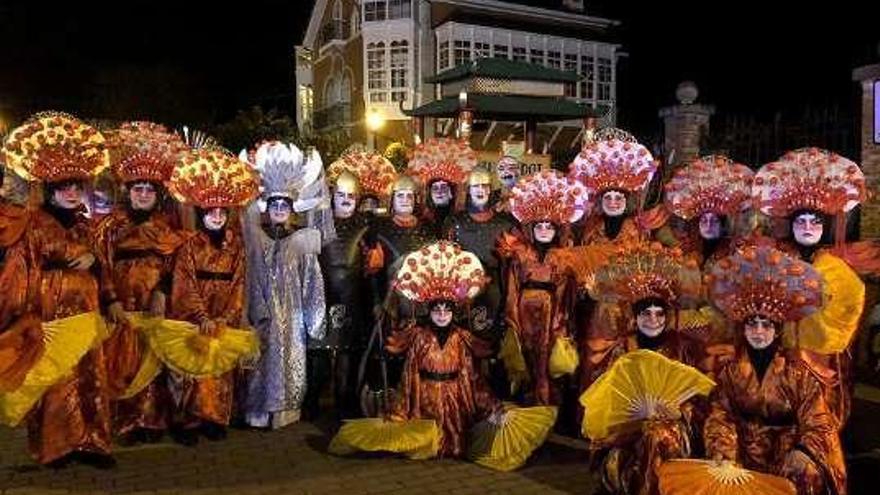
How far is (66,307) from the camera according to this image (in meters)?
6.06

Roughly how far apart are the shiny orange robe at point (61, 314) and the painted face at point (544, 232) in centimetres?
355

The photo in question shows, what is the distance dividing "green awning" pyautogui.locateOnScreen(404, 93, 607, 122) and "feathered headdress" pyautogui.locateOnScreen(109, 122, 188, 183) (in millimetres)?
9609

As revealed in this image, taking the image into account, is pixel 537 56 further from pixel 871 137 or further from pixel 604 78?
pixel 871 137

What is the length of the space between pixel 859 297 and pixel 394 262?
3734 millimetres

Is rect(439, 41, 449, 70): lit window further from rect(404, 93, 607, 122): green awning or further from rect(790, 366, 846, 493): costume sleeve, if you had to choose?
rect(790, 366, 846, 493): costume sleeve

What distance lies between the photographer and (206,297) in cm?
673

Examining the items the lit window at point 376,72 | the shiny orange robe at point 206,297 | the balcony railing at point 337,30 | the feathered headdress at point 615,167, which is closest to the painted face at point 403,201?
the feathered headdress at point 615,167

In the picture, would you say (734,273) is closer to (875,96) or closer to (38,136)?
(38,136)

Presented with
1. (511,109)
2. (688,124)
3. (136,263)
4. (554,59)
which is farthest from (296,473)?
(554,59)

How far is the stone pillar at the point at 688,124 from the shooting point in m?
13.4

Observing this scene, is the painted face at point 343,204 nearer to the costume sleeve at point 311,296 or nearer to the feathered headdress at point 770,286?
the costume sleeve at point 311,296

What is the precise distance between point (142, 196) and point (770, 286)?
4.69 meters

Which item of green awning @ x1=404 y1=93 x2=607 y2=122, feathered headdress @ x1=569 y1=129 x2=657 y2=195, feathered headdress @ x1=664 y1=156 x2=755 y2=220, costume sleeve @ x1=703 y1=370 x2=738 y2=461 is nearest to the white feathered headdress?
feathered headdress @ x1=569 y1=129 x2=657 y2=195

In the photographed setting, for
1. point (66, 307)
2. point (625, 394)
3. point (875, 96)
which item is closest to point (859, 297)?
point (625, 394)
